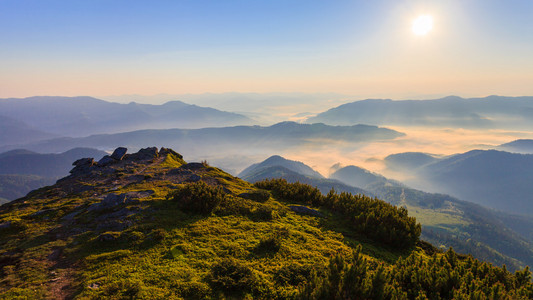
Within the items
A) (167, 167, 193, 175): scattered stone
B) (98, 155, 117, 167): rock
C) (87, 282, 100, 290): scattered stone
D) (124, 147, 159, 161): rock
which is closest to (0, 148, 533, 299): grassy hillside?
(87, 282, 100, 290): scattered stone

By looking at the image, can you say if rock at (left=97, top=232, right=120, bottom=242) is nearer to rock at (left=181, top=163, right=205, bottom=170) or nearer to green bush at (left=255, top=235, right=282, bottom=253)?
green bush at (left=255, top=235, right=282, bottom=253)

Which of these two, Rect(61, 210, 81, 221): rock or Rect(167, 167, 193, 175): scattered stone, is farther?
Rect(167, 167, 193, 175): scattered stone

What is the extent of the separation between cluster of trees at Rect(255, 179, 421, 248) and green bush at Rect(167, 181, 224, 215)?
35.2ft

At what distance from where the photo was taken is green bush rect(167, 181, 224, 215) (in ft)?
64.3

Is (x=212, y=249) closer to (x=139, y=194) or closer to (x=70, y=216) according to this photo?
(x=139, y=194)

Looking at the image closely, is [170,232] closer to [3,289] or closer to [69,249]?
[69,249]

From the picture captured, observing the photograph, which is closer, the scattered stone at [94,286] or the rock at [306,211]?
the scattered stone at [94,286]

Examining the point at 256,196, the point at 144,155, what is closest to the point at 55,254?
the point at 256,196

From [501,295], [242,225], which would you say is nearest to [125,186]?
[242,225]

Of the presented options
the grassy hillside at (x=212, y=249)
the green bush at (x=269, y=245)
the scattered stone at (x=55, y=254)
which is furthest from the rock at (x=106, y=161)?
the green bush at (x=269, y=245)

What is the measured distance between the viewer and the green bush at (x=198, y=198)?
1961 centimetres

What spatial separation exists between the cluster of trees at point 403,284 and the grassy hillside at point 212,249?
0.15 feet

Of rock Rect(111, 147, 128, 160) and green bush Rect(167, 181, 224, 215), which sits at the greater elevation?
rock Rect(111, 147, 128, 160)

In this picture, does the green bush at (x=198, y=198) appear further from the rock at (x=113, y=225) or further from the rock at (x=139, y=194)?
the rock at (x=113, y=225)
